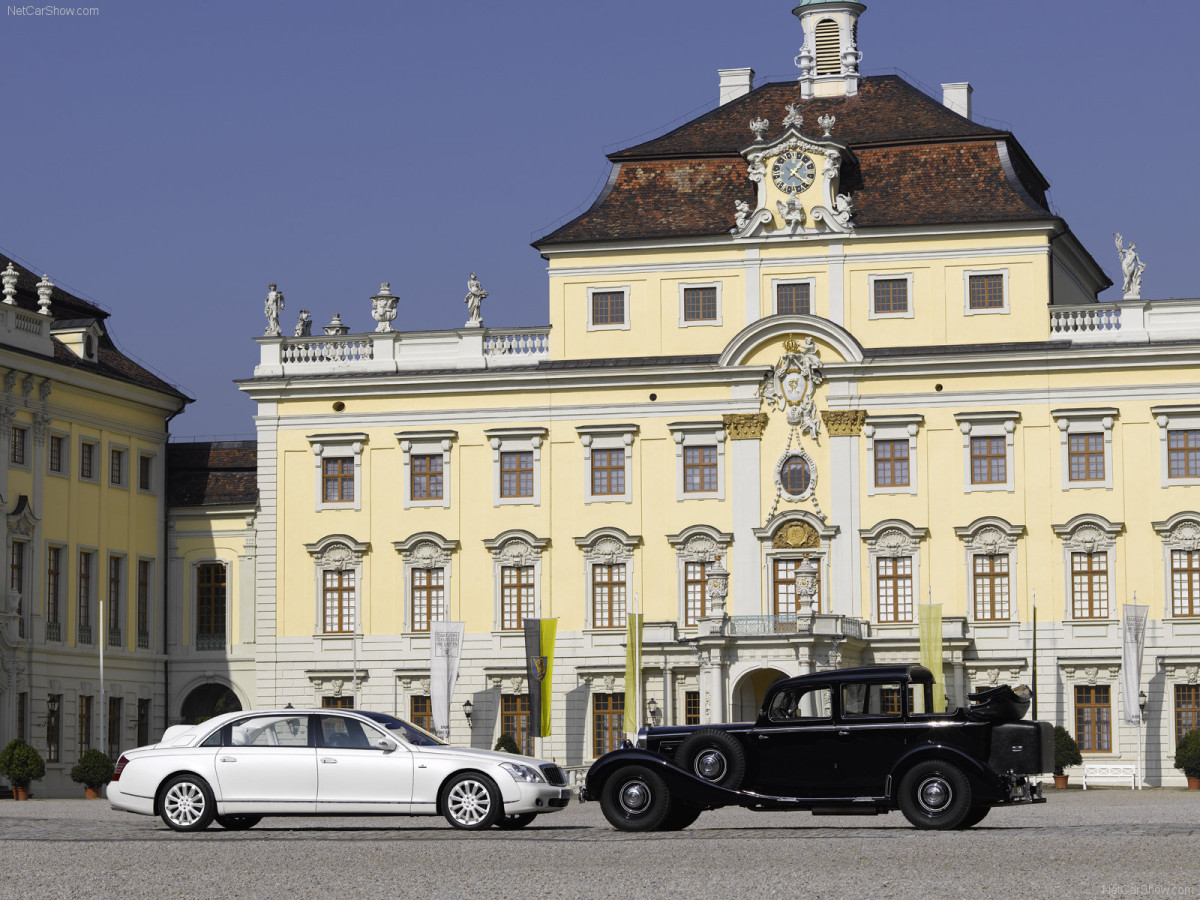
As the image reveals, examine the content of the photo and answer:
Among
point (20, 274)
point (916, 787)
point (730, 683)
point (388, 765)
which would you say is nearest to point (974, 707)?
point (916, 787)

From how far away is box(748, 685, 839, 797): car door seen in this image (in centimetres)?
2461

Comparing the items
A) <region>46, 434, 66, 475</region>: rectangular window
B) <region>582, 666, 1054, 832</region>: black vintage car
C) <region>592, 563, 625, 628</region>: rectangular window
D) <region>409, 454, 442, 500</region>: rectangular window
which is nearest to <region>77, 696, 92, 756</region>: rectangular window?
<region>46, 434, 66, 475</region>: rectangular window

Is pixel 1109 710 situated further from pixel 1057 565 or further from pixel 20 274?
pixel 20 274

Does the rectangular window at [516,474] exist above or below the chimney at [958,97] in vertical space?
below

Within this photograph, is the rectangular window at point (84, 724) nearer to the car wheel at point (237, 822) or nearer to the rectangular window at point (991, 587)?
the rectangular window at point (991, 587)

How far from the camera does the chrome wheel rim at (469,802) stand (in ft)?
79.2

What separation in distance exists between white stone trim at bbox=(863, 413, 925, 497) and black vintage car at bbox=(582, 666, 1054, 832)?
28538 mm

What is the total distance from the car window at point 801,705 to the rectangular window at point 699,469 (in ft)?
96.2

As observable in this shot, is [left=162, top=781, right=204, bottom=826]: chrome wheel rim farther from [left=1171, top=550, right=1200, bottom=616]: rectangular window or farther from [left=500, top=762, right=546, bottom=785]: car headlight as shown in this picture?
[left=1171, top=550, right=1200, bottom=616]: rectangular window

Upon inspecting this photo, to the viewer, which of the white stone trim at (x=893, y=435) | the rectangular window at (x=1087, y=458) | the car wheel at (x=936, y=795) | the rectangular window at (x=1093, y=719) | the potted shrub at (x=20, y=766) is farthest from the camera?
the white stone trim at (x=893, y=435)

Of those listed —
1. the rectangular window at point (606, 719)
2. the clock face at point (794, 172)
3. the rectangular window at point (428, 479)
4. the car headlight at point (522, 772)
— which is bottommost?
the rectangular window at point (606, 719)

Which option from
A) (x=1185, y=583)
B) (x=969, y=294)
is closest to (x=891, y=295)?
(x=969, y=294)

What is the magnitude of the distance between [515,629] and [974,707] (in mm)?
31356

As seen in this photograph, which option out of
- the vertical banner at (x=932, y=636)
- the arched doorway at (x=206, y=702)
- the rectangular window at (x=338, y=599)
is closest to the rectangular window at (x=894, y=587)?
the vertical banner at (x=932, y=636)
